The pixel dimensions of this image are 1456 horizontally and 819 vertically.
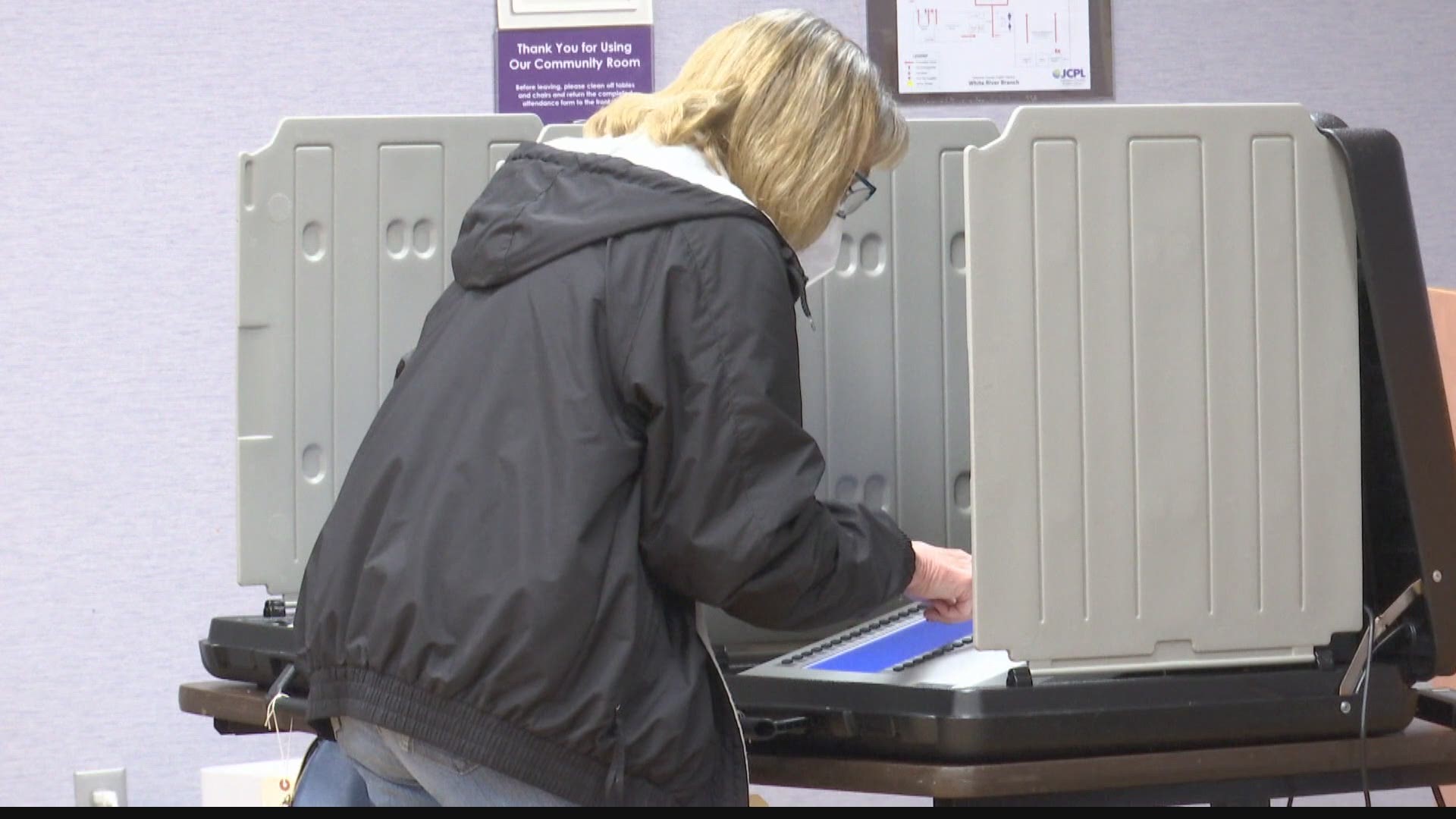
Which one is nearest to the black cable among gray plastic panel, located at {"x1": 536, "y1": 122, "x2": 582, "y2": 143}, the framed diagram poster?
gray plastic panel, located at {"x1": 536, "y1": 122, "x2": 582, "y2": 143}

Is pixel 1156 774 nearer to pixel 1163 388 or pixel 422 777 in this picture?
pixel 1163 388

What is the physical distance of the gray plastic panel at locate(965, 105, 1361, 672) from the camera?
1008 mm

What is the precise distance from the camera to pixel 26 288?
2.42 metres

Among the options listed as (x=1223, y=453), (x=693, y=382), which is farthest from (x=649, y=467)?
(x=1223, y=453)

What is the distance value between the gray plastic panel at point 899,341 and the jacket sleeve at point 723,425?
0.33 m

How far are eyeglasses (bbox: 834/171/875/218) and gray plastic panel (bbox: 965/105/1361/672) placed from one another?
12 cm

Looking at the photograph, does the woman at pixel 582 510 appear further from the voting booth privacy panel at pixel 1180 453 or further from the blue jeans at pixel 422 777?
the voting booth privacy panel at pixel 1180 453

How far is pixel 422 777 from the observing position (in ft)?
3.13

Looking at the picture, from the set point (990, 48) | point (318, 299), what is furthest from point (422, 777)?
point (990, 48)

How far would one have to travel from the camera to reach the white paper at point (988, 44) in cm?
248

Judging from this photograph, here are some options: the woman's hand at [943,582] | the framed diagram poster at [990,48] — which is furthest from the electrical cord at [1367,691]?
the framed diagram poster at [990,48]

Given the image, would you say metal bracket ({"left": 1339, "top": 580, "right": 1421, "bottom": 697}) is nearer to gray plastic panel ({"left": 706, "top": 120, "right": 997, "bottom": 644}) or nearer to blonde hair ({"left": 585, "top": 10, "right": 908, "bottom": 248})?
gray plastic panel ({"left": 706, "top": 120, "right": 997, "bottom": 644})
